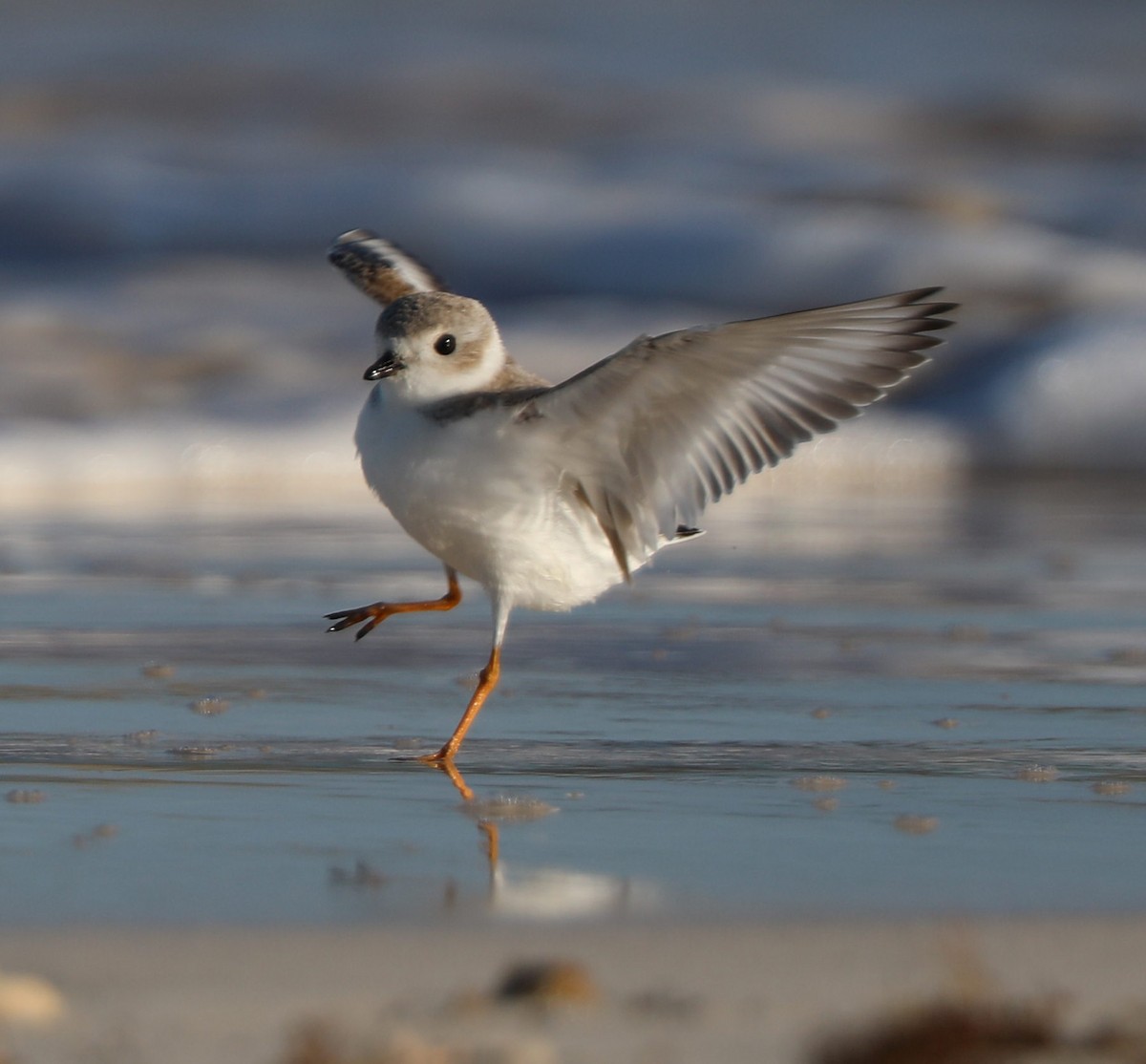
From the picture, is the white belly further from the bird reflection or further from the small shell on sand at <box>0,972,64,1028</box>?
the small shell on sand at <box>0,972,64,1028</box>

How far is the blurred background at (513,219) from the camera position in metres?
7.95

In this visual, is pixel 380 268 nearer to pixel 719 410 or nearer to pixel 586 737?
pixel 719 410

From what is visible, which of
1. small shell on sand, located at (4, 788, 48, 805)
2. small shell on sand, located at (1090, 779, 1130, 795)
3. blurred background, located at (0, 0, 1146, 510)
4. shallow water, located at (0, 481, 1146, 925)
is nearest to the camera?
shallow water, located at (0, 481, 1146, 925)

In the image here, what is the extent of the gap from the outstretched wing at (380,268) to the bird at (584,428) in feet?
1.99

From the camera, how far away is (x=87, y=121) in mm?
13273

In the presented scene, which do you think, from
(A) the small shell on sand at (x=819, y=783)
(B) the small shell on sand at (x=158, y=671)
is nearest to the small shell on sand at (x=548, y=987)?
(A) the small shell on sand at (x=819, y=783)

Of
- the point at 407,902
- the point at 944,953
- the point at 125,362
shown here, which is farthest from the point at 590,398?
the point at 125,362

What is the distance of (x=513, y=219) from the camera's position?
37.1ft

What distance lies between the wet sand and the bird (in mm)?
1075

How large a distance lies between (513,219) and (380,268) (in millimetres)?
7527

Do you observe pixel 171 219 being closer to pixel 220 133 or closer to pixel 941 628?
pixel 220 133

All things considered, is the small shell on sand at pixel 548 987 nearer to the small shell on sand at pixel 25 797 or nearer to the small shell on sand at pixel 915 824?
the small shell on sand at pixel 915 824

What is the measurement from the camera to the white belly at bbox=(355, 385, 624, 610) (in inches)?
117

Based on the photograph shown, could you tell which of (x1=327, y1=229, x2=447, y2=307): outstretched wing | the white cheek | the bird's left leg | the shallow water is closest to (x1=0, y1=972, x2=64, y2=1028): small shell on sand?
the shallow water
